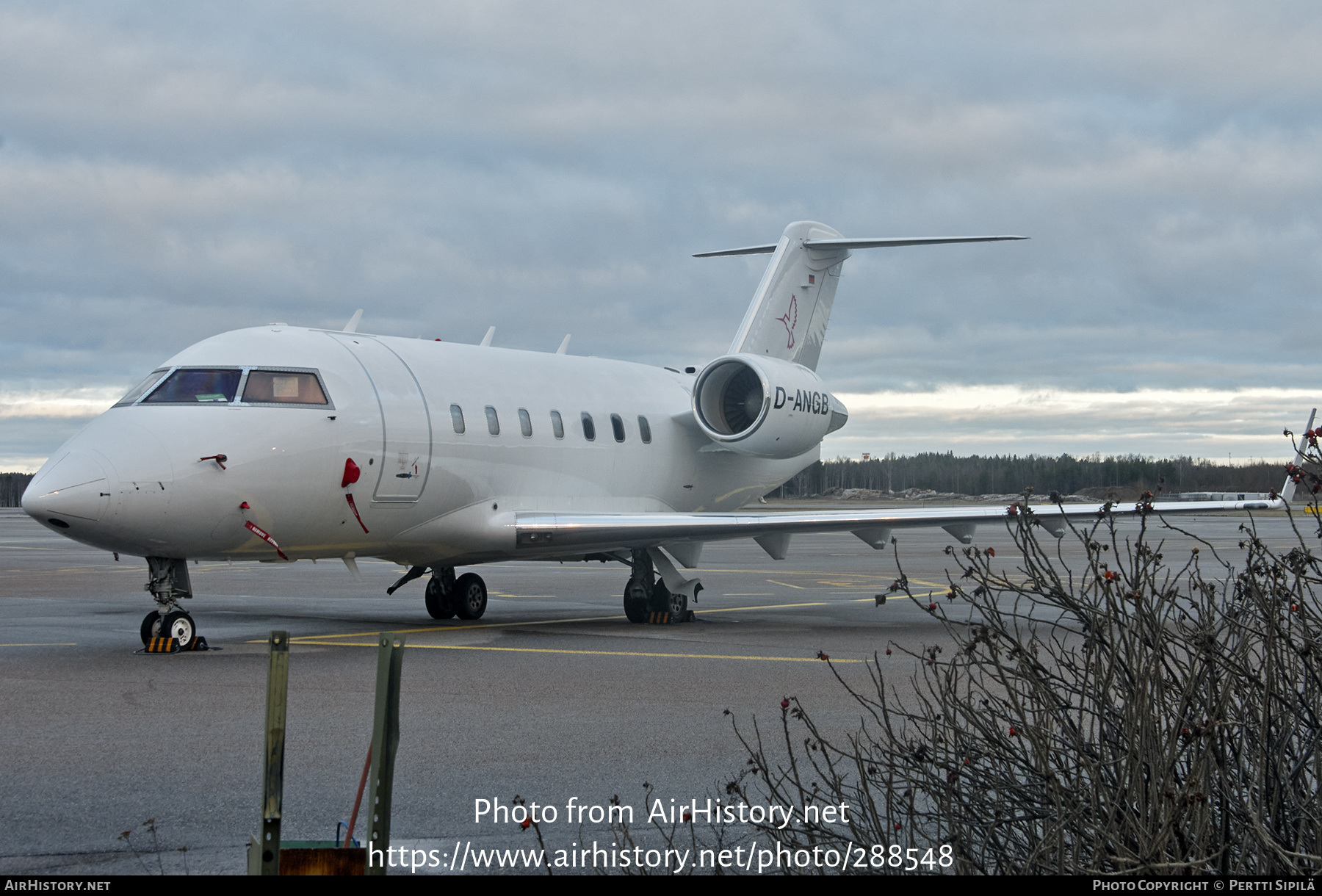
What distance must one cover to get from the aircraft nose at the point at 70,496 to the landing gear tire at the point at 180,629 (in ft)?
4.88

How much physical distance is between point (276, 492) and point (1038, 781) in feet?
32.2

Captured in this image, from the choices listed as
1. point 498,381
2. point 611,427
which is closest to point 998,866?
point 498,381

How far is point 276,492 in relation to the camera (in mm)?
12617

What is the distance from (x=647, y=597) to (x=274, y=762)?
45.3 feet

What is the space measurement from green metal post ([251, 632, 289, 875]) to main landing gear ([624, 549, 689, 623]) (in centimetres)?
1360

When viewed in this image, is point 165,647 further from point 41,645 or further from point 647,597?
point 647,597

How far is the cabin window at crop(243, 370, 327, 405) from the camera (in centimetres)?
1293

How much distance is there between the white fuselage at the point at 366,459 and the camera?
38.6 feet

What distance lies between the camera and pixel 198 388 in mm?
12852

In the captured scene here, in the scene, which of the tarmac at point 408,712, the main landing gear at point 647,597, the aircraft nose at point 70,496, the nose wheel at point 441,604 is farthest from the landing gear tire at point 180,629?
the main landing gear at point 647,597

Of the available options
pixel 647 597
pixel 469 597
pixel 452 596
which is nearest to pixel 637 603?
pixel 647 597

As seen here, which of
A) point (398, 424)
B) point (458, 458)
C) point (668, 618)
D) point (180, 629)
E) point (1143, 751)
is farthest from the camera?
point (668, 618)

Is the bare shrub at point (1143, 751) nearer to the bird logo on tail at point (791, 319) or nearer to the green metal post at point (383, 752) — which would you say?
the green metal post at point (383, 752)
